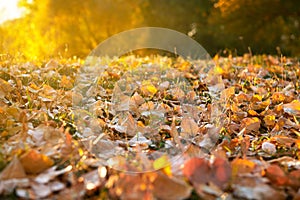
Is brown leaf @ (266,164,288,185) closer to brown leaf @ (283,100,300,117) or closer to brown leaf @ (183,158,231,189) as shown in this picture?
brown leaf @ (183,158,231,189)

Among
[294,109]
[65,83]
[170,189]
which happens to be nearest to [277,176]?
[170,189]

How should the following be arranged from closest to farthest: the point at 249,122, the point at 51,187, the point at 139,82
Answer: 1. the point at 51,187
2. the point at 249,122
3. the point at 139,82

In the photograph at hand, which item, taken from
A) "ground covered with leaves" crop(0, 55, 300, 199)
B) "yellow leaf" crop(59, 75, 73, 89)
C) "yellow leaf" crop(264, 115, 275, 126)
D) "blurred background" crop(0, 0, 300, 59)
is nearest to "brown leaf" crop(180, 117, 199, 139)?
"ground covered with leaves" crop(0, 55, 300, 199)

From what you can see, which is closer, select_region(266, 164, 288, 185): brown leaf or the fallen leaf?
select_region(266, 164, 288, 185): brown leaf

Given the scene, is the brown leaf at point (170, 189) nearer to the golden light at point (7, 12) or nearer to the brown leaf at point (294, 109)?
the brown leaf at point (294, 109)

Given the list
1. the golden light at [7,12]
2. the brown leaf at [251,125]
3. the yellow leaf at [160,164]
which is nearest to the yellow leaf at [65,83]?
the brown leaf at [251,125]

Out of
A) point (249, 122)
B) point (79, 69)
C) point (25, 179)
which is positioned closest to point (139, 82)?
point (79, 69)

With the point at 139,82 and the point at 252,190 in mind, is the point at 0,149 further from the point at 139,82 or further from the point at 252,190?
the point at 139,82
